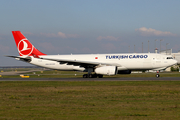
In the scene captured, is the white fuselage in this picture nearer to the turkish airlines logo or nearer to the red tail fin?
the red tail fin

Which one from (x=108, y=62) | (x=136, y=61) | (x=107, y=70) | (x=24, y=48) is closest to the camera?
(x=107, y=70)

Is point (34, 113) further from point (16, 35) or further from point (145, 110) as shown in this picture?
point (16, 35)

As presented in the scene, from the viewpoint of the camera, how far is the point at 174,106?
12594mm

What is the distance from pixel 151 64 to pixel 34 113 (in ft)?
106

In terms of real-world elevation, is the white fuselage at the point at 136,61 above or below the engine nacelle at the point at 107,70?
above

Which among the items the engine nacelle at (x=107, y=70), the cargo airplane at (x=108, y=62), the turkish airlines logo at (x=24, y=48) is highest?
the turkish airlines logo at (x=24, y=48)

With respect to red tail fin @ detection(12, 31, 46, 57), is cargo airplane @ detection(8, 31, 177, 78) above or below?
below

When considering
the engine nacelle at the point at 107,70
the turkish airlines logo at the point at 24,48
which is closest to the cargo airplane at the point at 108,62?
the engine nacelle at the point at 107,70

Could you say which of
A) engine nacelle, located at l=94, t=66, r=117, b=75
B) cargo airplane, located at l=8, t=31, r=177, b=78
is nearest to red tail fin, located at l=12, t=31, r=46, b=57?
cargo airplane, located at l=8, t=31, r=177, b=78

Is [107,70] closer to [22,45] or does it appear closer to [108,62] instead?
[108,62]

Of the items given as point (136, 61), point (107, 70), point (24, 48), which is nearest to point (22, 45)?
point (24, 48)

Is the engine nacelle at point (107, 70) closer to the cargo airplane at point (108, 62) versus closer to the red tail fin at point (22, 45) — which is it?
the cargo airplane at point (108, 62)

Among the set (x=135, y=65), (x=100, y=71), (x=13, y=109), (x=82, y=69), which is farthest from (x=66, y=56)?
(x=13, y=109)

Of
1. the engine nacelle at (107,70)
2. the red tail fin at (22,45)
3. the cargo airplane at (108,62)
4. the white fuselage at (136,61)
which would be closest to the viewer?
the engine nacelle at (107,70)
